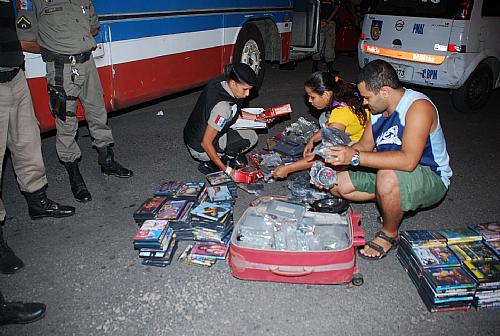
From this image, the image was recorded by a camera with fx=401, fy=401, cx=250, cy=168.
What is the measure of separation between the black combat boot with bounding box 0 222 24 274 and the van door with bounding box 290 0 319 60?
6.18m

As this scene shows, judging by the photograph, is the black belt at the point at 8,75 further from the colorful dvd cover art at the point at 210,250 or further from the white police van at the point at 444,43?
the white police van at the point at 444,43

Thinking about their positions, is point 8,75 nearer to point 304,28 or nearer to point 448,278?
point 448,278

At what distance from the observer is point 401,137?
2.77m

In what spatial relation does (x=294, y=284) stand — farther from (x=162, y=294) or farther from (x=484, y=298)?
(x=484, y=298)

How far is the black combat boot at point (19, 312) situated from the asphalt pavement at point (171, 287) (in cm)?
5

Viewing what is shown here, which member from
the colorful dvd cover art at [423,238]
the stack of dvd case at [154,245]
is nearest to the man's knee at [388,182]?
the colorful dvd cover art at [423,238]

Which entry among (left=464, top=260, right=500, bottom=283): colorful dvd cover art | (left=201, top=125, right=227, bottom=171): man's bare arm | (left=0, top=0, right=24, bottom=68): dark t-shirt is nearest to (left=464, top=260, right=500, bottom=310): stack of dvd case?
(left=464, top=260, right=500, bottom=283): colorful dvd cover art

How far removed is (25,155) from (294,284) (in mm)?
2208

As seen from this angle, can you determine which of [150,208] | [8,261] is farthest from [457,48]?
[8,261]

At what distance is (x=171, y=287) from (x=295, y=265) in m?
0.83

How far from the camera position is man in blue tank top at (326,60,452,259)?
2629 mm

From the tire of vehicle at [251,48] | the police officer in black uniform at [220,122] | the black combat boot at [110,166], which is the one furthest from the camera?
the tire of vehicle at [251,48]

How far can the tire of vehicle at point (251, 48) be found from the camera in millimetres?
6326

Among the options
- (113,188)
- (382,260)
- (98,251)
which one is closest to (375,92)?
(382,260)
